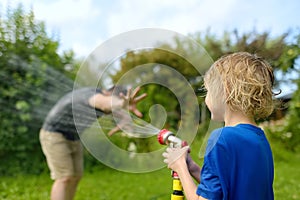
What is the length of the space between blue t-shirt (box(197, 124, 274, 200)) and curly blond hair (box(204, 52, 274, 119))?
0.11 m

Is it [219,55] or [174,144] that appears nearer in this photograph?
[174,144]

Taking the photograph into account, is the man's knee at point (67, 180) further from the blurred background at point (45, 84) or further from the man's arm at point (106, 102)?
the blurred background at point (45, 84)

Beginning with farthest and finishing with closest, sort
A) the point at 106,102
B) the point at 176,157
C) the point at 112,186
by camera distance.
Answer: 1. the point at 112,186
2. the point at 106,102
3. the point at 176,157

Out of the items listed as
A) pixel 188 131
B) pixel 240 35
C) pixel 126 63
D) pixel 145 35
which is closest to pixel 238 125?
pixel 188 131

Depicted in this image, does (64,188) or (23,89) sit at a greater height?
(23,89)

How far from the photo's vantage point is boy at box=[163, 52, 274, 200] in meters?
1.50

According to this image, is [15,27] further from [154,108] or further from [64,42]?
[154,108]

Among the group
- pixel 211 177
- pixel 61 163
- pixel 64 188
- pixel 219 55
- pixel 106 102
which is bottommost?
pixel 64 188

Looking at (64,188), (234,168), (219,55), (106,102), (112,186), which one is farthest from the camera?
(219,55)

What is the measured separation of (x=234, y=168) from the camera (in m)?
1.50

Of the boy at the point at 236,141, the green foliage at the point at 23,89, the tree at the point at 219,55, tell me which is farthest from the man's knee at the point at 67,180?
the green foliage at the point at 23,89

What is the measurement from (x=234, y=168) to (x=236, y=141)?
9 cm

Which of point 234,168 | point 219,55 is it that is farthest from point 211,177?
Result: point 219,55

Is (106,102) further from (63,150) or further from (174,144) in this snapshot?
(63,150)
